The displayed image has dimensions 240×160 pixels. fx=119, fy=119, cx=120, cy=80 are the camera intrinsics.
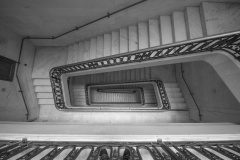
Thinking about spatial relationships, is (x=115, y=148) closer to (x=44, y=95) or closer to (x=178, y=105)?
(x=178, y=105)

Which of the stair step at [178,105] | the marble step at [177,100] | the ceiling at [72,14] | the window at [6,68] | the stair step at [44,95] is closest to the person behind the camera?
the ceiling at [72,14]

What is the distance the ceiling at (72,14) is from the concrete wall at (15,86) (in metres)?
0.46

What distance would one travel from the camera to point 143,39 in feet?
12.6

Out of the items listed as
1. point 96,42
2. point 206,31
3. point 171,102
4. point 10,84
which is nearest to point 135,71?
point 171,102

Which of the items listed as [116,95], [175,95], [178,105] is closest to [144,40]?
[178,105]

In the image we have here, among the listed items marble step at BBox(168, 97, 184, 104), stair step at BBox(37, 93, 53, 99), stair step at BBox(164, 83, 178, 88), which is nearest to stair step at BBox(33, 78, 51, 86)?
stair step at BBox(37, 93, 53, 99)

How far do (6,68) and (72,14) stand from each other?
3236 millimetres

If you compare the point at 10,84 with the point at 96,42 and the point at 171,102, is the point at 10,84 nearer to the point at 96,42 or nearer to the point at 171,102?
the point at 96,42

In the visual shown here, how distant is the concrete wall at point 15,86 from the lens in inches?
169

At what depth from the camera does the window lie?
4.27 meters

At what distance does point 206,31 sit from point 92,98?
27.9 ft

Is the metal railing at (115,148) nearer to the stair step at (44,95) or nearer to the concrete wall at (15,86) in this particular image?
the concrete wall at (15,86)

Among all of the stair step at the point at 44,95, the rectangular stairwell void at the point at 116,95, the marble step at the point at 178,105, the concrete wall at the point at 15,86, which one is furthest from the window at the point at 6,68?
the marble step at the point at 178,105

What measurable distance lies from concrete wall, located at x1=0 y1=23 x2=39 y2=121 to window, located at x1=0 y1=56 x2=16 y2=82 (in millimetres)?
143
